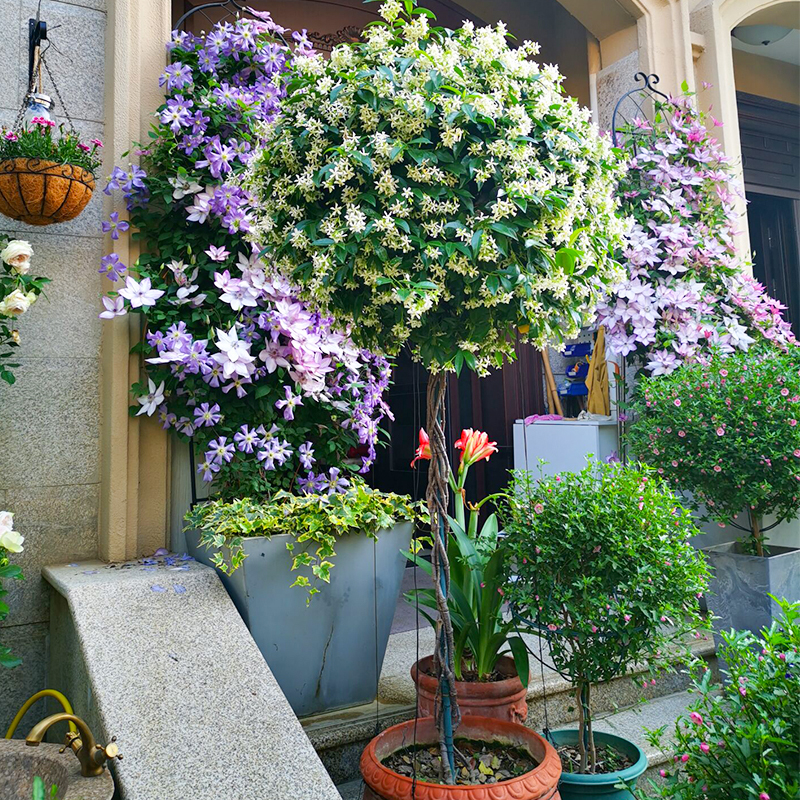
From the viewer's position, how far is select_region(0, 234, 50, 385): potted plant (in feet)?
7.66

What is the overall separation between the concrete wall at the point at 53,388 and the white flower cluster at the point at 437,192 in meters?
1.34

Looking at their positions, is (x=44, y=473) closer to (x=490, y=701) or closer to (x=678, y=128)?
(x=490, y=701)

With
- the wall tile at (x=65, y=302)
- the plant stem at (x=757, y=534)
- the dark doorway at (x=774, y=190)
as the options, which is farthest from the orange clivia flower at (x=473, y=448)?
the dark doorway at (x=774, y=190)

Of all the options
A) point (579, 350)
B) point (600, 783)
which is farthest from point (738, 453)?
point (579, 350)

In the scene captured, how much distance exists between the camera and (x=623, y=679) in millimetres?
2756

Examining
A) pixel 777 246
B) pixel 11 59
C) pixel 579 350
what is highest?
pixel 777 246

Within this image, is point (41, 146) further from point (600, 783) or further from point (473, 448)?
point (600, 783)

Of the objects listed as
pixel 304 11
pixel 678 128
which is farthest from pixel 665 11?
pixel 304 11

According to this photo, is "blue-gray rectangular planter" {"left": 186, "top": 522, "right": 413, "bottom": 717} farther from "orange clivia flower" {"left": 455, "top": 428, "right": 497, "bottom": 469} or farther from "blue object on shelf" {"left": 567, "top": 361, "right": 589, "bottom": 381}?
"blue object on shelf" {"left": 567, "top": 361, "right": 589, "bottom": 381}

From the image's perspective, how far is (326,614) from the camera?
2.43 meters

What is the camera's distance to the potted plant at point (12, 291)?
2.33m

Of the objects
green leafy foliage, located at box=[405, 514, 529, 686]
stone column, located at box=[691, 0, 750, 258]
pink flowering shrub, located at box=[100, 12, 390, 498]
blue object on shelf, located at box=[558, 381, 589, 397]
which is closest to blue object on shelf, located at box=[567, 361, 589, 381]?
blue object on shelf, located at box=[558, 381, 589, 397]

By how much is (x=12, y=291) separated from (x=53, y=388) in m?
Result: 0.41

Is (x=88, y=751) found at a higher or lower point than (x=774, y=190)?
lower
